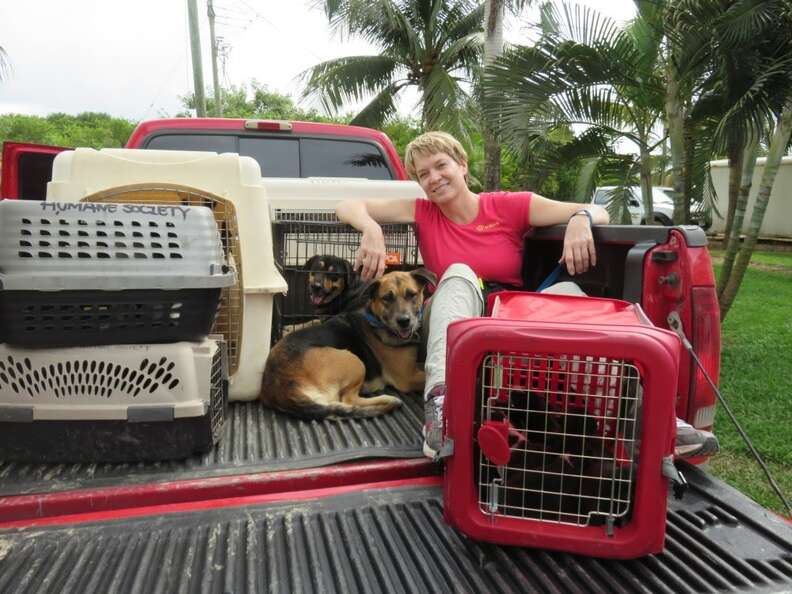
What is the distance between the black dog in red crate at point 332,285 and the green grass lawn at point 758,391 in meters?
2.60

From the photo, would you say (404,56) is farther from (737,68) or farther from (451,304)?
(451,304)

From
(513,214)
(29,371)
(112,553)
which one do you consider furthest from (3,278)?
(513,214)

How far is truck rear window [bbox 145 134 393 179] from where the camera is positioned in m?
4.46

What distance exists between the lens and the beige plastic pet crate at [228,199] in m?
2.57

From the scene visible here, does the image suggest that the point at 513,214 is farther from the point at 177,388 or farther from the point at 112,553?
the point at 112,553

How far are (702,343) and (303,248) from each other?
2.40 metres

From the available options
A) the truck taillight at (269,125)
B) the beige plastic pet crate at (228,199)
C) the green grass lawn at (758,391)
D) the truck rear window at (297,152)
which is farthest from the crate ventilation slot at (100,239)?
the green grass lawn at (758,391)

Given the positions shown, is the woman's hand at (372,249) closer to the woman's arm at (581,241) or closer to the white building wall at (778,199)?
the woman's arm at (581,241)

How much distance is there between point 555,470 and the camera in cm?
175

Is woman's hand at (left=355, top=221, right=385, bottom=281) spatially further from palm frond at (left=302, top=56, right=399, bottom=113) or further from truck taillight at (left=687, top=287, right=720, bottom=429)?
palm frond at (left=302, top=56, right=399, bottom=113)

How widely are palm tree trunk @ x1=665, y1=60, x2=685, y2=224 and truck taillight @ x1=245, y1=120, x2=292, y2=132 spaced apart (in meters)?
3.97

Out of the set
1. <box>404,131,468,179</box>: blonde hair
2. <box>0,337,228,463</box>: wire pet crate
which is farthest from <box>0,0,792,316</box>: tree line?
<box>0,337,228,463</box>: wire pet crate

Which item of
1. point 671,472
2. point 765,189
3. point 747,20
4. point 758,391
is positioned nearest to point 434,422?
point 671,472

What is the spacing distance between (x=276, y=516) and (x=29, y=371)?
929 mm
